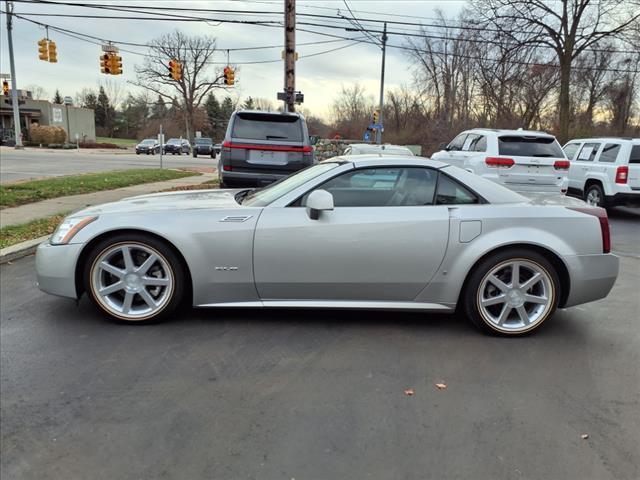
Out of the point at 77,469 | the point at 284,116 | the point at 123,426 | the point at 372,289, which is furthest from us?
the point at 284,116

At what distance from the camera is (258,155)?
9.16 meters

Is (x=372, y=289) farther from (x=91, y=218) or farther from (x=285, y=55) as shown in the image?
(x=285, y=55)

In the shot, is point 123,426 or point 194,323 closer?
point 123,426

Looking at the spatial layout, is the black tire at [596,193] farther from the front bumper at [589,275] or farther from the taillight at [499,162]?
the front bumper at [589,275]

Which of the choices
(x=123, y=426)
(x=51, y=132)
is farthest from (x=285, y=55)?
(x=51, y=132)

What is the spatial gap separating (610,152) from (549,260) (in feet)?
28.9

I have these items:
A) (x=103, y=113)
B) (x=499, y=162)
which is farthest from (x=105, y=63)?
(x=103, y=113)

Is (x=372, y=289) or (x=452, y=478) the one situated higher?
(x=372, y=289)

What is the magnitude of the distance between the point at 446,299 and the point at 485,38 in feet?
96.2

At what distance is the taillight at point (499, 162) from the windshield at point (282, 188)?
Answer: 6.53 metres

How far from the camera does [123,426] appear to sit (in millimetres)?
2660

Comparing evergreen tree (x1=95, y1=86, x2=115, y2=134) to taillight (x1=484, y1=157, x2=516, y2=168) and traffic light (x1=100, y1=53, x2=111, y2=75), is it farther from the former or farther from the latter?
taillight (x1=484, y1=157, x2=516, y2=168)

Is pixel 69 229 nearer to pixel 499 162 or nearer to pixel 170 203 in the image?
pixel 170 203

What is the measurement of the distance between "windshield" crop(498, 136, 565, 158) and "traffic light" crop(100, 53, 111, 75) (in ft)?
65.8
